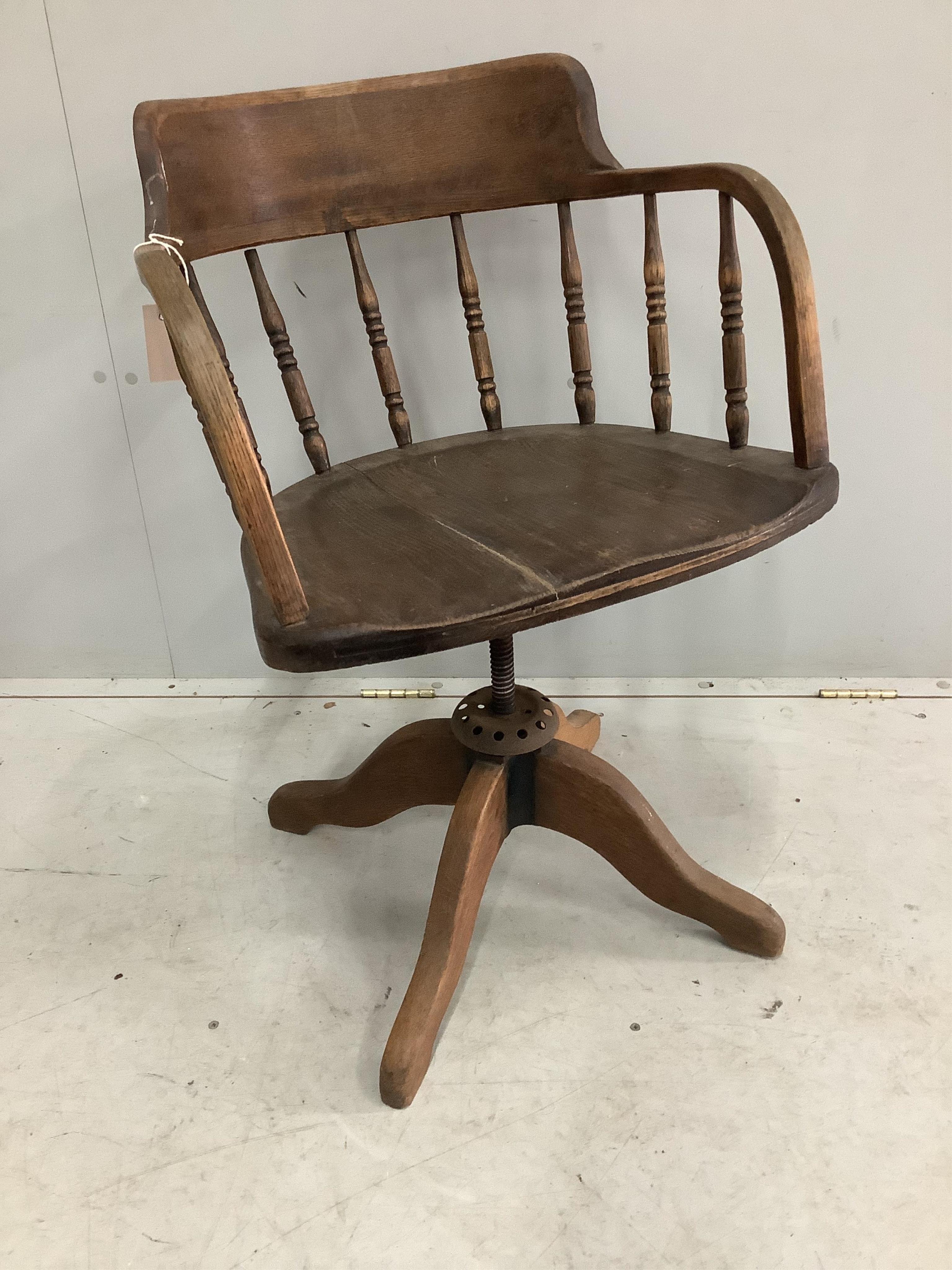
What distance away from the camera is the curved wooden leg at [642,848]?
908 mm

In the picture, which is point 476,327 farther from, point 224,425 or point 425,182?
point 224,425

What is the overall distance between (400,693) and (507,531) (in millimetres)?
677

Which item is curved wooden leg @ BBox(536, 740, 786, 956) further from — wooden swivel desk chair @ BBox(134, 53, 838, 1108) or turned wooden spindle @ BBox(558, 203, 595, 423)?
turned wooden spindle @ BBox(558, 203, 595, 423)

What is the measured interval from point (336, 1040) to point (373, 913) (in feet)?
0.56

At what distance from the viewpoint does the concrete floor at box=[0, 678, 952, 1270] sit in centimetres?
71

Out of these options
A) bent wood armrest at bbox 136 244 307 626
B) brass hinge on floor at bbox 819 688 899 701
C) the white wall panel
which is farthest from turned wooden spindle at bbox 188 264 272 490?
brass hinge on floor at bbox 819 688 899 701

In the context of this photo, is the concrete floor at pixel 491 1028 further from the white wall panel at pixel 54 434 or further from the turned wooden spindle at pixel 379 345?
the turned wooden spindle at pixel 379 345

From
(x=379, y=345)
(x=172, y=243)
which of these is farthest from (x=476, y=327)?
(x=172, y=243)

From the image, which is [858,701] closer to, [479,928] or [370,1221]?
[479,928]

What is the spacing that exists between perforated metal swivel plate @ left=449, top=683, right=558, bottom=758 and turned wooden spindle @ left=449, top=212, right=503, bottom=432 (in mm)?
326

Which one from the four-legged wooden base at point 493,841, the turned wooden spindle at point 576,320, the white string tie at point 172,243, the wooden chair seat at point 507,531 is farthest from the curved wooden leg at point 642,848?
the white string tie at point 172,243

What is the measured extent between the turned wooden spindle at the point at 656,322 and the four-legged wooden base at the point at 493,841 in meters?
0.38

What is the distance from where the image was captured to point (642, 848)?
0.92m

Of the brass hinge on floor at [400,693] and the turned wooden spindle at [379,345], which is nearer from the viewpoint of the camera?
the turned wooden spindle at [379,345]
